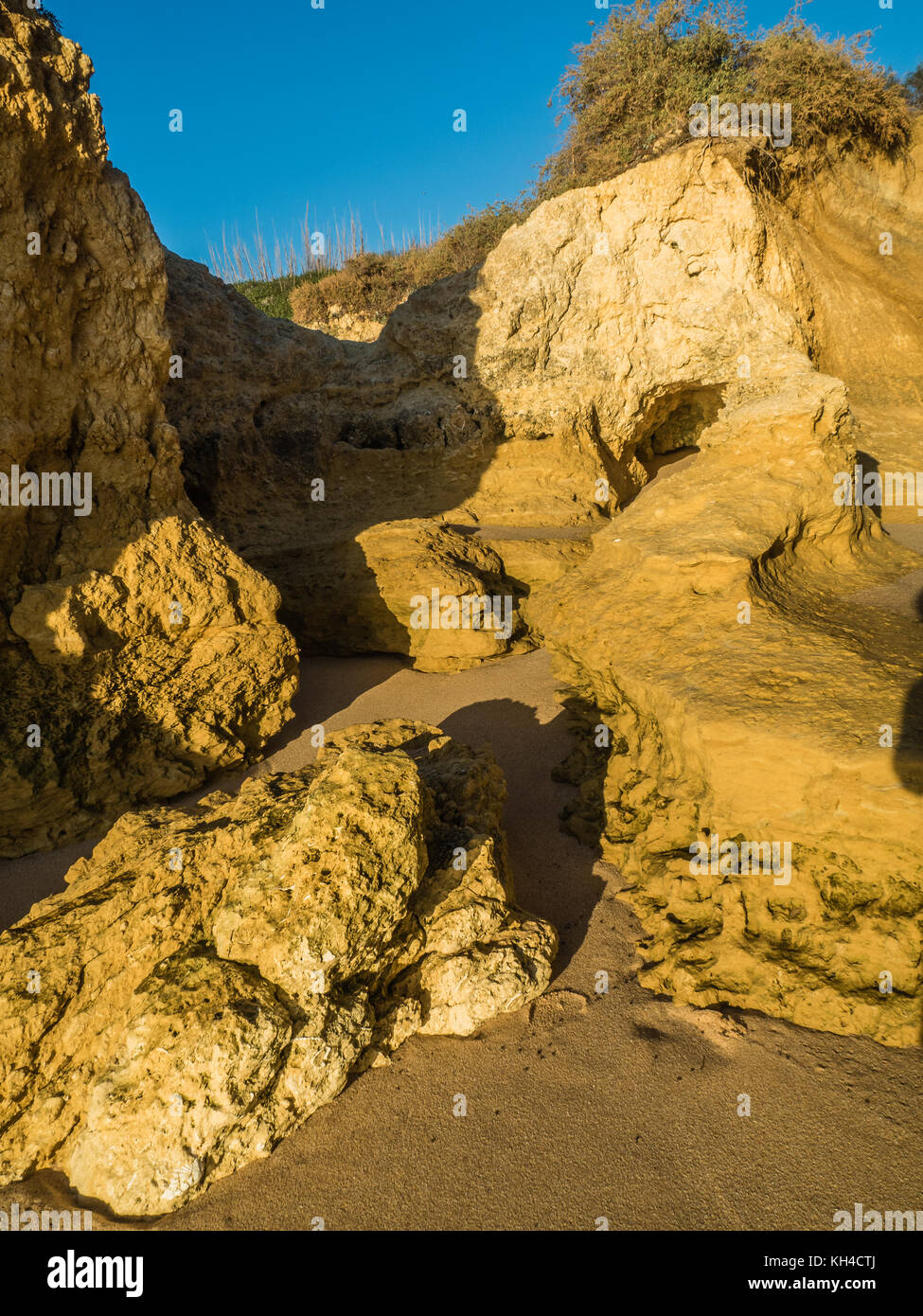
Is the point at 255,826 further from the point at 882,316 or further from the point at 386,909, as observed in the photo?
the point at 882,316

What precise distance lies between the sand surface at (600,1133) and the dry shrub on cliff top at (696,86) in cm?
1076

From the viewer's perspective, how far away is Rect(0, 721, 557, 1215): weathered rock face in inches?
91.9

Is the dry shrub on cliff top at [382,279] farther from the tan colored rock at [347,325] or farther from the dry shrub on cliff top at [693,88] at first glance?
the dry shrub on cliff top at [693,88]

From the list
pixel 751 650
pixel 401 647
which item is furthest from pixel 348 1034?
pixel 401 647

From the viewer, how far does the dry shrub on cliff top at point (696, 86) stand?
364 inches

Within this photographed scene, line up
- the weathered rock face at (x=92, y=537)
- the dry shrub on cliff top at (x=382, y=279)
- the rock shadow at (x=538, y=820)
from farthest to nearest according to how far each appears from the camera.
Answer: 1. the dry shrub on cliff top at (x=382, y=279)
2. the weathered rock face at (x=92, y=537)
3. the rock shadow at (x=538, y=820)

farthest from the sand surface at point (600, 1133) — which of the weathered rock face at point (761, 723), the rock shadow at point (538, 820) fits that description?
the rock shadow at point (538, 820)

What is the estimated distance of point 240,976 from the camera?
2.54 m

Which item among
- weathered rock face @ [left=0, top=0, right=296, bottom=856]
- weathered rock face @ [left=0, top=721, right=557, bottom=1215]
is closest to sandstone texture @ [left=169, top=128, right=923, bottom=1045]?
weathered rock face @ [left=0, top=721, right=557, bottom=1215]

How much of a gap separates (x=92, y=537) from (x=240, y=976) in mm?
4144

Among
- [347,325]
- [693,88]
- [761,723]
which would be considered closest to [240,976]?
[761,723]

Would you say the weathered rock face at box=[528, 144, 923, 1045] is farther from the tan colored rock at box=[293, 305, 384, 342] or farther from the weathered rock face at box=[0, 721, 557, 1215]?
the tan colored rock at box=[293, 305, 384, 342]

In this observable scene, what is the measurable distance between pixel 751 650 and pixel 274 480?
6.56 metres

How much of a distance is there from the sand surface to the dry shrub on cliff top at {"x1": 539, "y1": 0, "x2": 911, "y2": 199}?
10.8 meters
